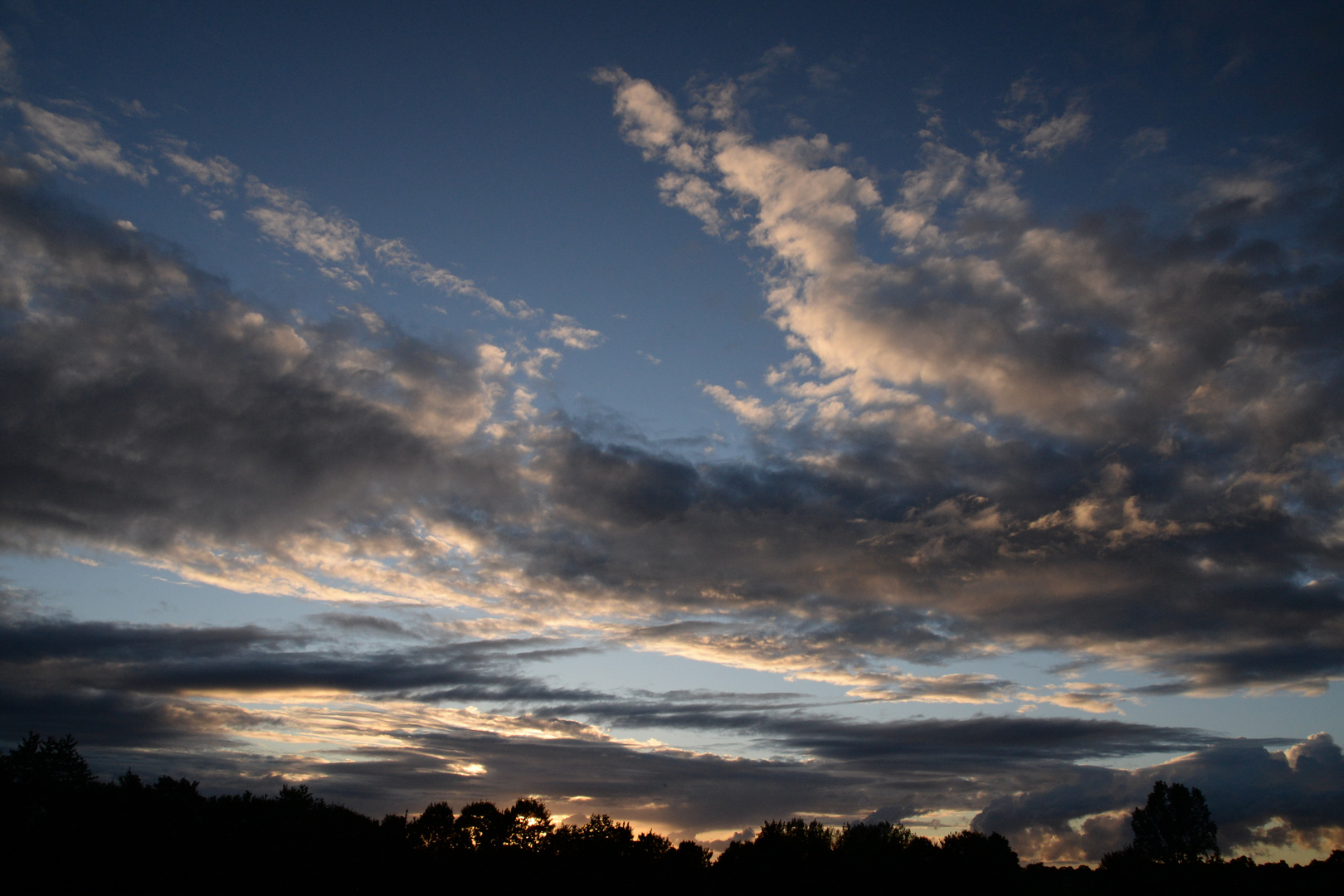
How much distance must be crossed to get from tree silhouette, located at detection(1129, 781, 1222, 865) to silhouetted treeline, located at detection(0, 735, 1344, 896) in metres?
1.73

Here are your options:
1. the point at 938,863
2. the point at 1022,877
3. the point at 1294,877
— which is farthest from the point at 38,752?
the point at 1294,877

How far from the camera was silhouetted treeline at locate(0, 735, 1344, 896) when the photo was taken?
126188 millimetres

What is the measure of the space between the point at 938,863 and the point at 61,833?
5859 inches

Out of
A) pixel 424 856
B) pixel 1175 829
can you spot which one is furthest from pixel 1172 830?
pixel 424 856

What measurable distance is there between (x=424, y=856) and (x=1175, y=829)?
13953 centimetres

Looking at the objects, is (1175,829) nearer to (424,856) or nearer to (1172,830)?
(1172,830)

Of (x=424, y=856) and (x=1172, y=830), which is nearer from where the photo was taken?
(x=1172, y=830)

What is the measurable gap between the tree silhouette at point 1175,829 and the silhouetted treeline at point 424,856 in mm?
1732

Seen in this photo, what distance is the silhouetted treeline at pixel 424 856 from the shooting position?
126m

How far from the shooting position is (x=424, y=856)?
531 ft

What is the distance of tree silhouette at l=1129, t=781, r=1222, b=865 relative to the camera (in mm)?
124938

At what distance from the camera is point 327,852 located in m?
148

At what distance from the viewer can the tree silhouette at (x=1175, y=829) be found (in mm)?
124938

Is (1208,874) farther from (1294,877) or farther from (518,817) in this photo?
(518,817)
